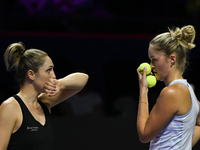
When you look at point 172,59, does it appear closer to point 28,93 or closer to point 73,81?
point 73,81

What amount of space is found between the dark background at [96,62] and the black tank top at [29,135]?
1224mm

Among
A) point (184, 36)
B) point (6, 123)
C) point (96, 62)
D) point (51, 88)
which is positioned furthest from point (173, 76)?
point (96, 62)

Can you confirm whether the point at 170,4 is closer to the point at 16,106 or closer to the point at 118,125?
the point at 118,125

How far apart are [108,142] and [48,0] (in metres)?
1.93

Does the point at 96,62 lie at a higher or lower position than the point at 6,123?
higher

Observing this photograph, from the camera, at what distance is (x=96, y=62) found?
3332 millimetres

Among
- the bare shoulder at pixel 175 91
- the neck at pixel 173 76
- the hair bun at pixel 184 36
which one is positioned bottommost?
the bare shoulder at pixel 175 91

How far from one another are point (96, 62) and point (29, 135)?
1.60 metres

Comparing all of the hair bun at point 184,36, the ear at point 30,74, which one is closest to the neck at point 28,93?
the ear at point 30,74

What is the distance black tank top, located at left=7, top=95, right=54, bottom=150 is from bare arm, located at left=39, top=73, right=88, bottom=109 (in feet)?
0.82

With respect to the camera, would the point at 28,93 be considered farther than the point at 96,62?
No

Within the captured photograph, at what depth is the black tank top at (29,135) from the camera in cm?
183

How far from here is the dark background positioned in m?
3.17

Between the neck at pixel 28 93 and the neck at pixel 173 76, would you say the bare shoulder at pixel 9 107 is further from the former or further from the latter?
the neck at pixel 173 76
